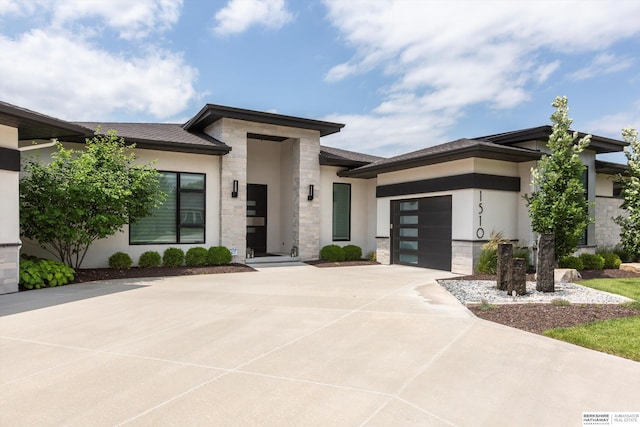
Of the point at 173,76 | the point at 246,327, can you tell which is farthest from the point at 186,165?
the point at 246,327

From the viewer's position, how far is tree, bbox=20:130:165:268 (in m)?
8.81

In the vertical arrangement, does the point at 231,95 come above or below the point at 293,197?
above

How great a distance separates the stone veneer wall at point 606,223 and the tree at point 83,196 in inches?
570

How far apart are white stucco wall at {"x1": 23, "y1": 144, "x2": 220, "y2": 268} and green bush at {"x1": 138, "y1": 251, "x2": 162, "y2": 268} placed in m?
0.33

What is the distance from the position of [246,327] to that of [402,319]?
2247mm

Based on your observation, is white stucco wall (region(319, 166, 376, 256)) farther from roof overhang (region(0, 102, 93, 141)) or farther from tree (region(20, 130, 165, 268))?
roof overhang (region(0, 102, 93, 141))

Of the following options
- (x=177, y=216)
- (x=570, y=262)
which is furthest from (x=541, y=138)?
(x=177, y=216)

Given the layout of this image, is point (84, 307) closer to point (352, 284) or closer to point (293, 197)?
point (352, 284)

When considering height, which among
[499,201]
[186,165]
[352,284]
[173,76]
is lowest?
[352,284]

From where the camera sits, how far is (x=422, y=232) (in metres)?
12.3

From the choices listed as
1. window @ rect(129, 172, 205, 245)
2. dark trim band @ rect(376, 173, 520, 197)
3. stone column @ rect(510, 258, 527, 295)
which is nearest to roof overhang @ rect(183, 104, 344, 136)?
window @ rect(129, 172, 205, 245)

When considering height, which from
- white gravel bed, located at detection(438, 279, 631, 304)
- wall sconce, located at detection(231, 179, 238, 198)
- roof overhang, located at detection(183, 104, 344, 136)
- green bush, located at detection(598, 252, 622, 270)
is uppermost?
roof overhang, located at detection(183, 104, 344, 136)

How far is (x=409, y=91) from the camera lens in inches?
596

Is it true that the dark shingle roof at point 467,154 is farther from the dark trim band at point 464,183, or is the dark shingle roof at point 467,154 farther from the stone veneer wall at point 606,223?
the stone veneer wall at point 606,223
